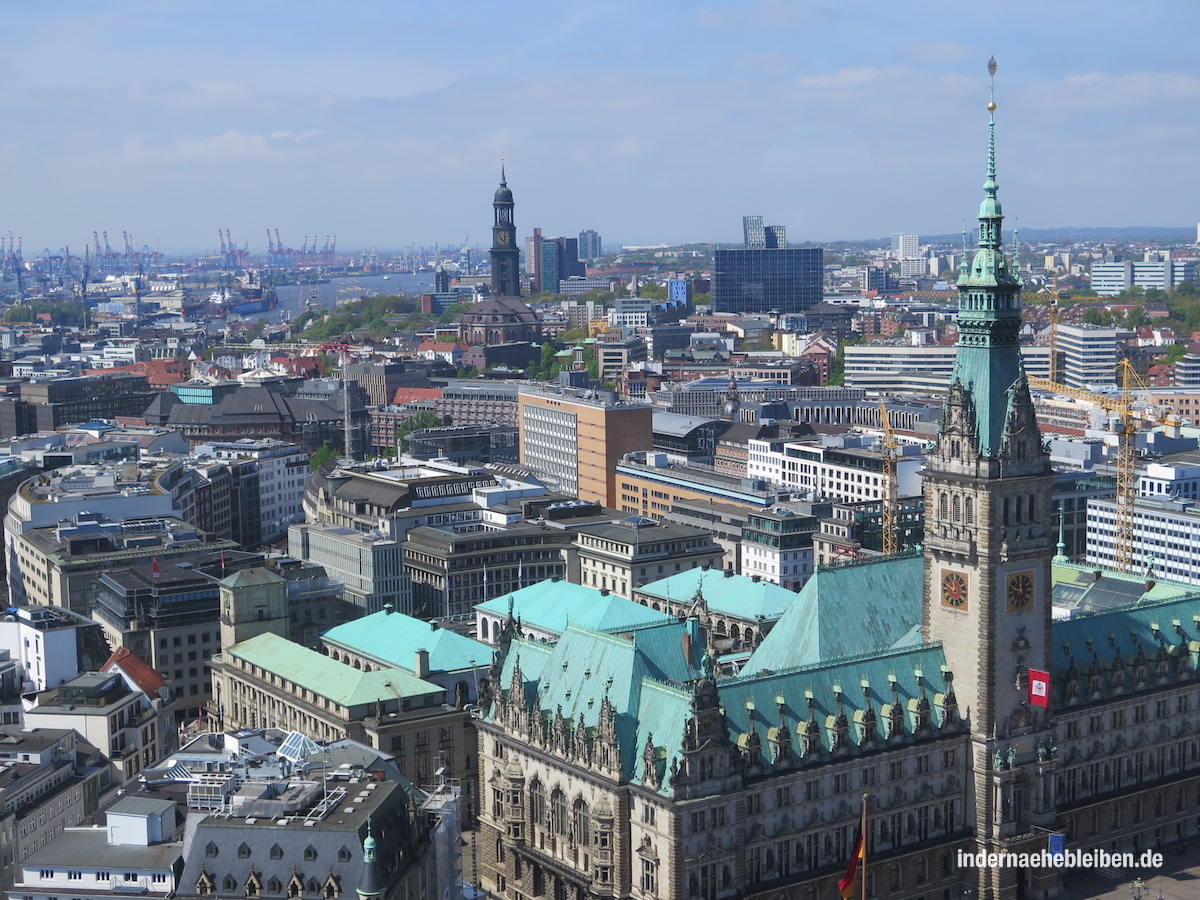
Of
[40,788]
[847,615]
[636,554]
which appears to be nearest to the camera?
[40,788]

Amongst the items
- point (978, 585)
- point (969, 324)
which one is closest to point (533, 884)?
point (978, 585)

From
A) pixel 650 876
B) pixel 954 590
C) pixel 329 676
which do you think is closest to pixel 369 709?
pixel 329 676

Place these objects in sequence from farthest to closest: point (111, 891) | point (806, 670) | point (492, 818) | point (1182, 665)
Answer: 1. point (1182, 665)
2. point (492, 818)
3. point (806, 670)
4. point (111, 891)

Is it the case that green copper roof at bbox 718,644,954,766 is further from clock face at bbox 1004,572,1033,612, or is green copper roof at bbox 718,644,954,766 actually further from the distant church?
clock face at bbox 1004,572,1033,612

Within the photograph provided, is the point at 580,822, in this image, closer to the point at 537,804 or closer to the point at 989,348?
the point at 537,804

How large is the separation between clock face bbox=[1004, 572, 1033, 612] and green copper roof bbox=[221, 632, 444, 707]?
47161 mm

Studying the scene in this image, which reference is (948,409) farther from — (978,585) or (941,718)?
(941,718)

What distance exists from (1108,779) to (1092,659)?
8969mm

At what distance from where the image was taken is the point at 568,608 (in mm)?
158875

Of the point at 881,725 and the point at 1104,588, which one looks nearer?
the point at 881,725

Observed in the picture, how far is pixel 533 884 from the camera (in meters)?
120

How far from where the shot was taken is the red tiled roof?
148 metres

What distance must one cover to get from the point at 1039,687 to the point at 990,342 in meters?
23.7

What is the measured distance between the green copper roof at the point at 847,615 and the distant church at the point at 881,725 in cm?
17
